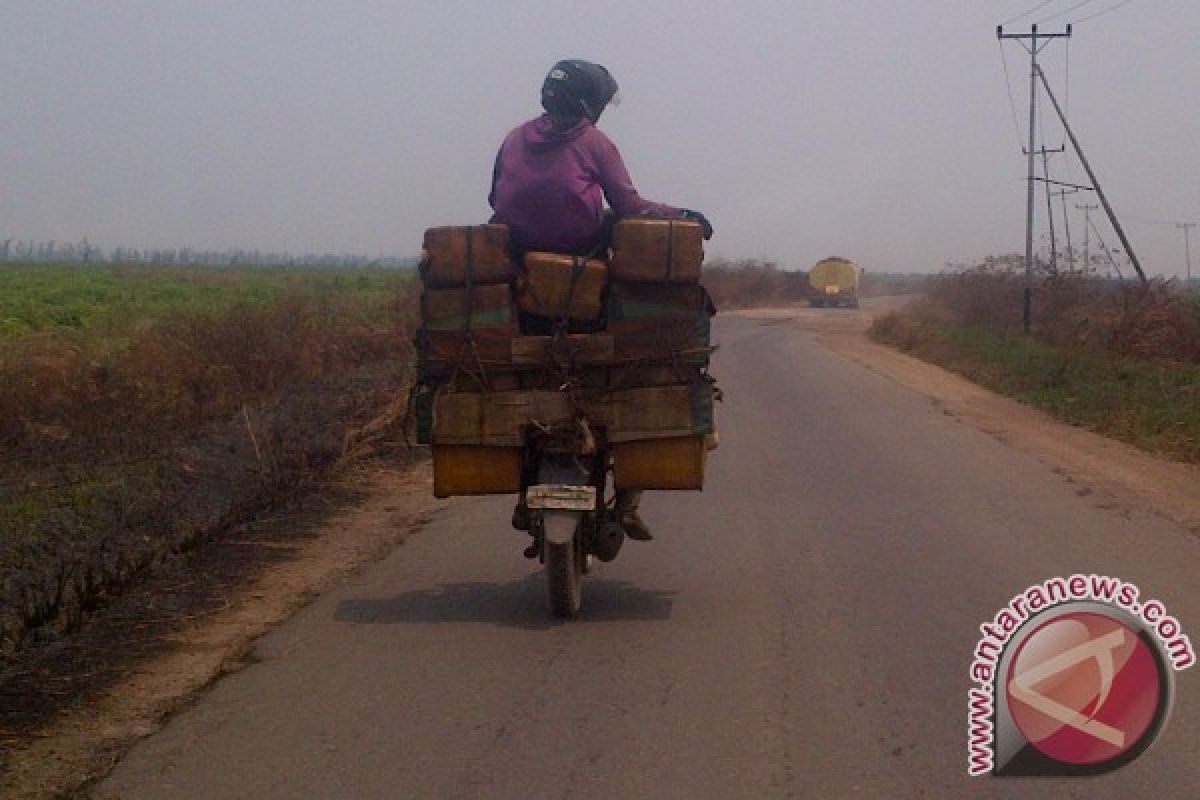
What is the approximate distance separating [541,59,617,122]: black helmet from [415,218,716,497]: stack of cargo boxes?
82 cm

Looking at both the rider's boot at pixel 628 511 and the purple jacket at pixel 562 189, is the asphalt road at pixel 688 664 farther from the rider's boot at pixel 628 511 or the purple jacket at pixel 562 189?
the purple jacket at pixel 562 189

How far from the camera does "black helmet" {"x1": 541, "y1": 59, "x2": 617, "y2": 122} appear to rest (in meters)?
6.96

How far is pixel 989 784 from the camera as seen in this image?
4402 mm

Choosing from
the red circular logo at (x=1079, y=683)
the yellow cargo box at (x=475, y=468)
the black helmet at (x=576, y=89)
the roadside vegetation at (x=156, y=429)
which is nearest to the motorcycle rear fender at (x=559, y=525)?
the yellow cargo box at (x=475, y=468)

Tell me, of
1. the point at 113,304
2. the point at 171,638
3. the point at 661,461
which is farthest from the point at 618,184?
the point at 113,304

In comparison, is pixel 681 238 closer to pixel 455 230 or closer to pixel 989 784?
pixel 455 230

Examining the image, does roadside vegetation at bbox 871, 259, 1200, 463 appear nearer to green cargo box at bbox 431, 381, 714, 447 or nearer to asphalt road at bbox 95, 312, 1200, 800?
asphalt road at bbox 95, 312, 1200, 800

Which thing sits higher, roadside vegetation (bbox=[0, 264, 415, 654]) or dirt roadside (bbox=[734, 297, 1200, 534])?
roadside vegetation (bbox=[0, 264, 415, 654])

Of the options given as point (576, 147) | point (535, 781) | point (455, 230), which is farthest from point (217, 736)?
point (576, 147)

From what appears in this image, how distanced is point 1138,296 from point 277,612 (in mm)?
20789

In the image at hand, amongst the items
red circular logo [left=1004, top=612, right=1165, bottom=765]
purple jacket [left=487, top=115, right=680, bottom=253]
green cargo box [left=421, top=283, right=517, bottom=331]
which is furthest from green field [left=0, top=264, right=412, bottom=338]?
red circular logo [left=1004, top=612, right=1165, bottom=765]

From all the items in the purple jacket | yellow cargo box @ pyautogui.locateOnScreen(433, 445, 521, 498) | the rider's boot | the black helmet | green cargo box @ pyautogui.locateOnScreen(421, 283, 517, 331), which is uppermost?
the black helmet

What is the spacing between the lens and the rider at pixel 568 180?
6.92 meters

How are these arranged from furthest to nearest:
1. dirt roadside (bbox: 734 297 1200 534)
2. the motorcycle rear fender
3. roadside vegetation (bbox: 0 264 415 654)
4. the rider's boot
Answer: dirt roadside (bbox: 734 297 1200 534) < roadside vegetation (bbox: 0 264 415 654) < the rider's boot < the motorcycle rear fender
